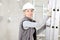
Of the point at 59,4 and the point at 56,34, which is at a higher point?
the point at 59,4

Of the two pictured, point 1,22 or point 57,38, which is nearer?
point 57,38

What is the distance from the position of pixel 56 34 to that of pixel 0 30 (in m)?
0.47

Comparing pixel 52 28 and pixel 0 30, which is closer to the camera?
pixel 52 28

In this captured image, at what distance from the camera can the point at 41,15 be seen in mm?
964

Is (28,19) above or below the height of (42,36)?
above

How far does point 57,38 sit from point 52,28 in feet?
0.28

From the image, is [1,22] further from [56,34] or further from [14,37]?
[56,34]

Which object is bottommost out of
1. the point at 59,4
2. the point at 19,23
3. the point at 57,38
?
the point at 57,38

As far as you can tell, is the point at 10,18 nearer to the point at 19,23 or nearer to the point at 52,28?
the point at 19,23

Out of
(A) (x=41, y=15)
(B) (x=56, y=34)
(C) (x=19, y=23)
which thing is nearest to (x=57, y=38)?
(B) (x=56, y=34)

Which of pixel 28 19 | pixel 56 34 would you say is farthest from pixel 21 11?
pixel 56 34

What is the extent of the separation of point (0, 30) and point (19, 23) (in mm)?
194

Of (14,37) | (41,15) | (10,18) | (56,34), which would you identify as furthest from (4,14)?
(56,34)

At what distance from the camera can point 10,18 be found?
1026 millimetres
